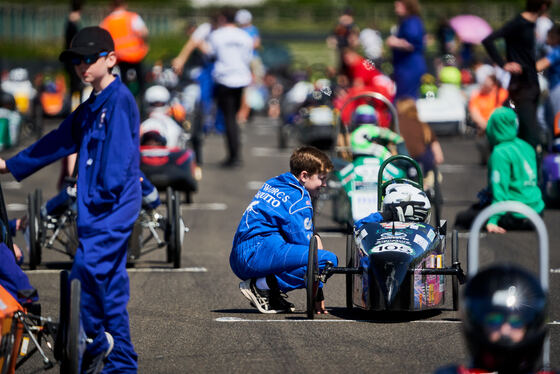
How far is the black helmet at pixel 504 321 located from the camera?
462cm

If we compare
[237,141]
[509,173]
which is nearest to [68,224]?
[509,173]

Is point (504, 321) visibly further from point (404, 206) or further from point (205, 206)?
point (205, 206)

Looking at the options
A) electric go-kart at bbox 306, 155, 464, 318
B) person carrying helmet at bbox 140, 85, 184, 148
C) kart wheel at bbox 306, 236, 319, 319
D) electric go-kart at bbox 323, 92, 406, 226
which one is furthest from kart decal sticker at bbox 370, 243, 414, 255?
person carrying helmet at bbox 140, 85, 184, 148

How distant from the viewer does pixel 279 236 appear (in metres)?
7.95

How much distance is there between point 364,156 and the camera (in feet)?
37.9

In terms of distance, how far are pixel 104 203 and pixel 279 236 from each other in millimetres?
2189

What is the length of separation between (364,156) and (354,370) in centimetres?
516

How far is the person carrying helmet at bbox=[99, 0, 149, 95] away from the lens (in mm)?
15266

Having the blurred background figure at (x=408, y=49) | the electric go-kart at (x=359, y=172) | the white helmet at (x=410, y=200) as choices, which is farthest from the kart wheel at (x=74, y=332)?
the blurred background figure at (x=408, y=49)

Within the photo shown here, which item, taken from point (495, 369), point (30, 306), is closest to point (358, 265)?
point (30, 306)

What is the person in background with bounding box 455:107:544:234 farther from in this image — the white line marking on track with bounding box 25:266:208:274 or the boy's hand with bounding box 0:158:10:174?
the boy's hand with bounding box 0:158:10:174

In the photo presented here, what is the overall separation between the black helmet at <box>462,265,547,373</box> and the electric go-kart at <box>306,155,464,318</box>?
2762 millimetres

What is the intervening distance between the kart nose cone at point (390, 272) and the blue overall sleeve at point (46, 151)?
7.27ft

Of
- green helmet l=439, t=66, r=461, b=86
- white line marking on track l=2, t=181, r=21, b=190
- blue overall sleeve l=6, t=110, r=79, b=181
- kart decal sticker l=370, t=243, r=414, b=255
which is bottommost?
white line marking on track l=2, t=181, r=21, b=190
